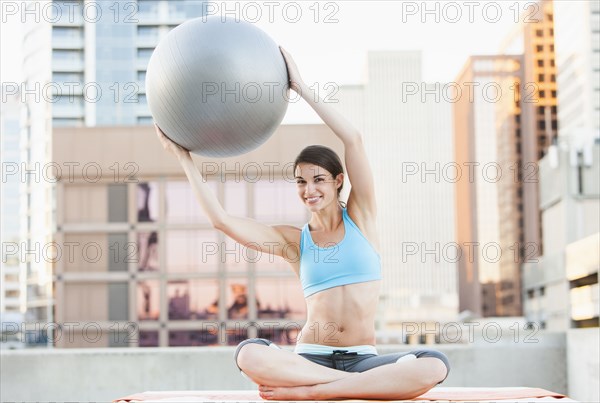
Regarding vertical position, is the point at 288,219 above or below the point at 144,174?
below

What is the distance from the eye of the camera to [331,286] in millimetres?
3062

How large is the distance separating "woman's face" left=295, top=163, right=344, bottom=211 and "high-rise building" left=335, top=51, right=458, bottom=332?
106230 millimetres

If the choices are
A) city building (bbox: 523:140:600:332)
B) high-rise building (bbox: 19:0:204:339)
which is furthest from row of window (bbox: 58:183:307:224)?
city building (bbox: 523:140:600:332)

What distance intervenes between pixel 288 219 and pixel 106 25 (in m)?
19.5

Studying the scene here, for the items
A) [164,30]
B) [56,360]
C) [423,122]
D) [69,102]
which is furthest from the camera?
[423,122]

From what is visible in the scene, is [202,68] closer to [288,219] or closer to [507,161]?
[288,219]

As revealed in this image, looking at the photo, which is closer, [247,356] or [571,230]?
[247,356]

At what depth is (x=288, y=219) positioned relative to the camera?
34.0m

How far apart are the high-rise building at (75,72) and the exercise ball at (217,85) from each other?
1654 inches

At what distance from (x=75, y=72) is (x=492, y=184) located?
7122cm

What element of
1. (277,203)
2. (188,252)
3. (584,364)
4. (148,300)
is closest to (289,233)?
(584,364)

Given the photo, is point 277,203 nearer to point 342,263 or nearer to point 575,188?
point 575,188

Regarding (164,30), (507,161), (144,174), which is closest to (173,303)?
(144,174)

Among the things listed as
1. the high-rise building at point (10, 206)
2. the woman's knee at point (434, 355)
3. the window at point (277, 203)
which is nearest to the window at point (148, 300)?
the window at point (277, 203)
